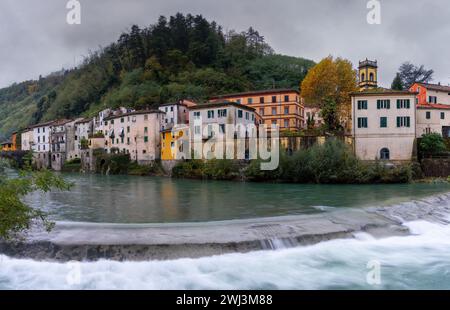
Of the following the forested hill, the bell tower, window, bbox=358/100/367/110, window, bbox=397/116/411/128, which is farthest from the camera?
the forested hill

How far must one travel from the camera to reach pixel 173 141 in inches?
2126

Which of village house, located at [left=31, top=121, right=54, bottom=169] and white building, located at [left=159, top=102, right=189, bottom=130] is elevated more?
white building, located at [left=159, top=102, right=189, bottom=130]

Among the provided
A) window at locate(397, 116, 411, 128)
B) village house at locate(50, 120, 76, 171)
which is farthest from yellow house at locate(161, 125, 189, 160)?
village house at locate(50, 120, 76, 171)

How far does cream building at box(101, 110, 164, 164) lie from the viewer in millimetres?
58500

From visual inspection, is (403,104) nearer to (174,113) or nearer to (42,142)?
(174,113)

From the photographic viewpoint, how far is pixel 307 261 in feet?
37.8

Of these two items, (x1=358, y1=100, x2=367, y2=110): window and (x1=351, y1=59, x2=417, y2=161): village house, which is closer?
(x1=351, y1=59, x2=417, y2=161): village house

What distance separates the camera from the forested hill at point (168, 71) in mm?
82938

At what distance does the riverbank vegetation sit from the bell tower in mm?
33342

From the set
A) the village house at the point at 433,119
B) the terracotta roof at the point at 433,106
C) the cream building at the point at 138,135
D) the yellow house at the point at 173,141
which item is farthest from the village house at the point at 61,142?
the terracotta roof at the point at 433,106

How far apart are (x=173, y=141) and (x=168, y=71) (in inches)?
1644

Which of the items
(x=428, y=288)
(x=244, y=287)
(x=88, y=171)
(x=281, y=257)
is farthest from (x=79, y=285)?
(x=88, y=171)

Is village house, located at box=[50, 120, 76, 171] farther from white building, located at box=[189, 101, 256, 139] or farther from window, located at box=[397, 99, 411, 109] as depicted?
window, located at box=[397, 99, 411, 109]

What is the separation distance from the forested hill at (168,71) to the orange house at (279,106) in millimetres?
16337
